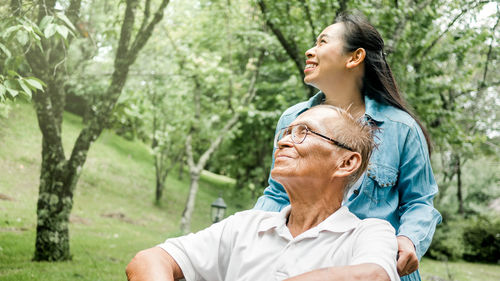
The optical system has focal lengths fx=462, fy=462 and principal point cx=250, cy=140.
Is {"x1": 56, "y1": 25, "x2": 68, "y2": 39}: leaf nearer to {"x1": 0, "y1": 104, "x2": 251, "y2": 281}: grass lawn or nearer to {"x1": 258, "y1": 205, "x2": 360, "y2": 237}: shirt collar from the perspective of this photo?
{"x1": 258, "y1": 205, "x2": 360, "y2": 237}: shirt collar

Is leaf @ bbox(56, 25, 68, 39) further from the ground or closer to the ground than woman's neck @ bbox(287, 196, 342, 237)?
further from the ground

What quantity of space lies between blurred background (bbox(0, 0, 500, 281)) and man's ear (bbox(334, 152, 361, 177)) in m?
2.12

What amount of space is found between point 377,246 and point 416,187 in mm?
665

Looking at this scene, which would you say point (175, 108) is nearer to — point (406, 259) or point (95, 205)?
point (95, 205)

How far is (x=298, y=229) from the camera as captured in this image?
5.81ft

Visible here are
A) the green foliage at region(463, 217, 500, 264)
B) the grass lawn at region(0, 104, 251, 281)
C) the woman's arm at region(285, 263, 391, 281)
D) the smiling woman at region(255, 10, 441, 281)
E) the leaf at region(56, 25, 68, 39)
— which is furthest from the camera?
the green foliage at region(463, 217, 500, 264)

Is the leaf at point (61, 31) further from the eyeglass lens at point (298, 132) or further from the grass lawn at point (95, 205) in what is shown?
the grass lawn at point (95, 205)

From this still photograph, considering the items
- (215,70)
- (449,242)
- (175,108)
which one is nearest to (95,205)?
(175,108)

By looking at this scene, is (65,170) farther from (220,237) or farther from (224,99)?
(224,99)

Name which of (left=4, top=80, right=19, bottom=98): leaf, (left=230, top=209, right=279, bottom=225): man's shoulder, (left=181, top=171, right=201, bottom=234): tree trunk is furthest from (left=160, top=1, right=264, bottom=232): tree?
(left=230, top=209, right=279, bottom=225): man's shoulder

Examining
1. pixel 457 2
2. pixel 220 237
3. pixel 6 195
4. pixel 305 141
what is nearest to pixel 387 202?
pixel 305 141

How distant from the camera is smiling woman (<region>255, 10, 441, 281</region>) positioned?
6.59ft

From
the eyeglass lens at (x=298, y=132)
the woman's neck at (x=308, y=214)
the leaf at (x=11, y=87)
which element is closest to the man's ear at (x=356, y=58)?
the eyeglass lens at (x=298, y=132)

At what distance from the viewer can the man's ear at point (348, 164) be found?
1.69 m
